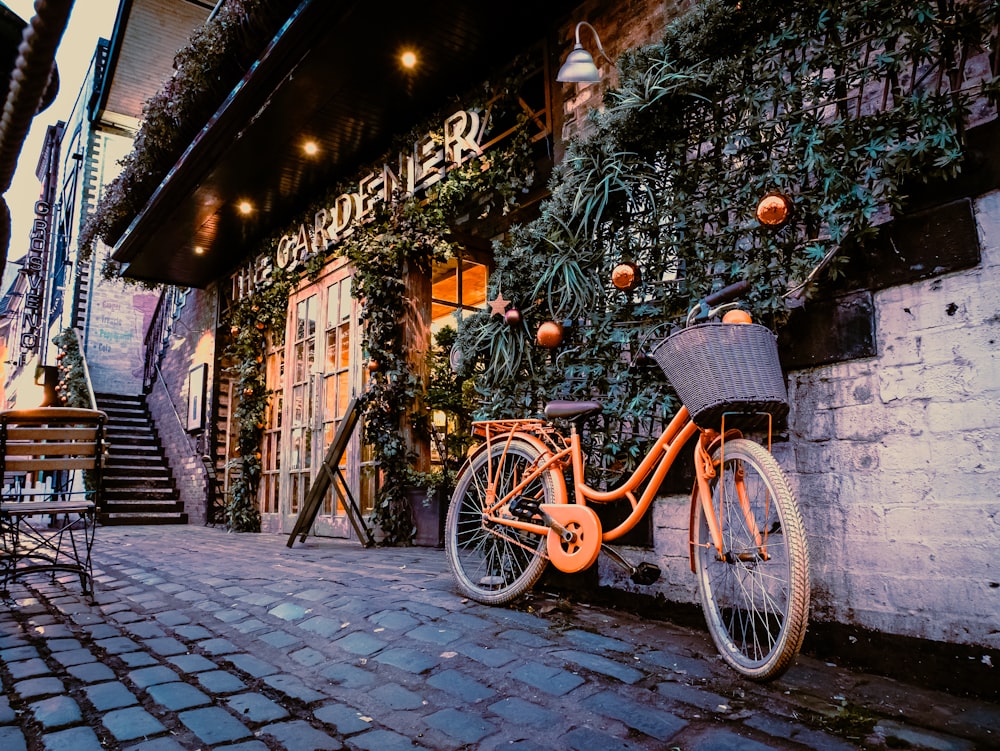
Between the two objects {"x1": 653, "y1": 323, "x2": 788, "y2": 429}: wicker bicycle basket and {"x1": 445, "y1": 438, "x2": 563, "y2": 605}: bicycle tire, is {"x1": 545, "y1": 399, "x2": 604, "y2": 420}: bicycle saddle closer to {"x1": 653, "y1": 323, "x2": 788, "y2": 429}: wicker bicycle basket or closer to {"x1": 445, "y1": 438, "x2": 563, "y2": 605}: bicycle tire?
{"x1": 445, "y1": 438, "x2": 563, "y2": 605}: bicycle tire

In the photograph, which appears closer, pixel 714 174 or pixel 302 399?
pixel 714 174

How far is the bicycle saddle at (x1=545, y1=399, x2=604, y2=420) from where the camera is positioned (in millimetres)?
2889

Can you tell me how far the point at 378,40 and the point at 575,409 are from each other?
3.58 metres

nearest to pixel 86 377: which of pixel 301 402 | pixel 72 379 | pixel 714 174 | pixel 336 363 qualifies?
pixel 72 379

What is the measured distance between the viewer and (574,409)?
114 inches

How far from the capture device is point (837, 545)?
237 centimetres

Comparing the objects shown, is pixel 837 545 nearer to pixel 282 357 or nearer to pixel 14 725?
pixel 14 725

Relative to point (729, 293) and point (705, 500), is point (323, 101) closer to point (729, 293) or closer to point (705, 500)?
point (729, 293)

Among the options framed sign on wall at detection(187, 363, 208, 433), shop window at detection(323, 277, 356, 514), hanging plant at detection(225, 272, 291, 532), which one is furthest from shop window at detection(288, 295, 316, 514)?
framed sign on wall at detection(187, 363, 208, 433)

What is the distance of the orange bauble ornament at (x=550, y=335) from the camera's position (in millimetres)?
3361

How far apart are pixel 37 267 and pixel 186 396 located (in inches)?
479

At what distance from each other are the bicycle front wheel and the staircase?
896 centimetres

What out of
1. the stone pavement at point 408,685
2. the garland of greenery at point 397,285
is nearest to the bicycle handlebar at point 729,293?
the stone pavement at point 408,685

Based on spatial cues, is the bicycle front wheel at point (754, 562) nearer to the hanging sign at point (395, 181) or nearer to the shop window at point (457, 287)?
the hanging sign at point (395, 181)
